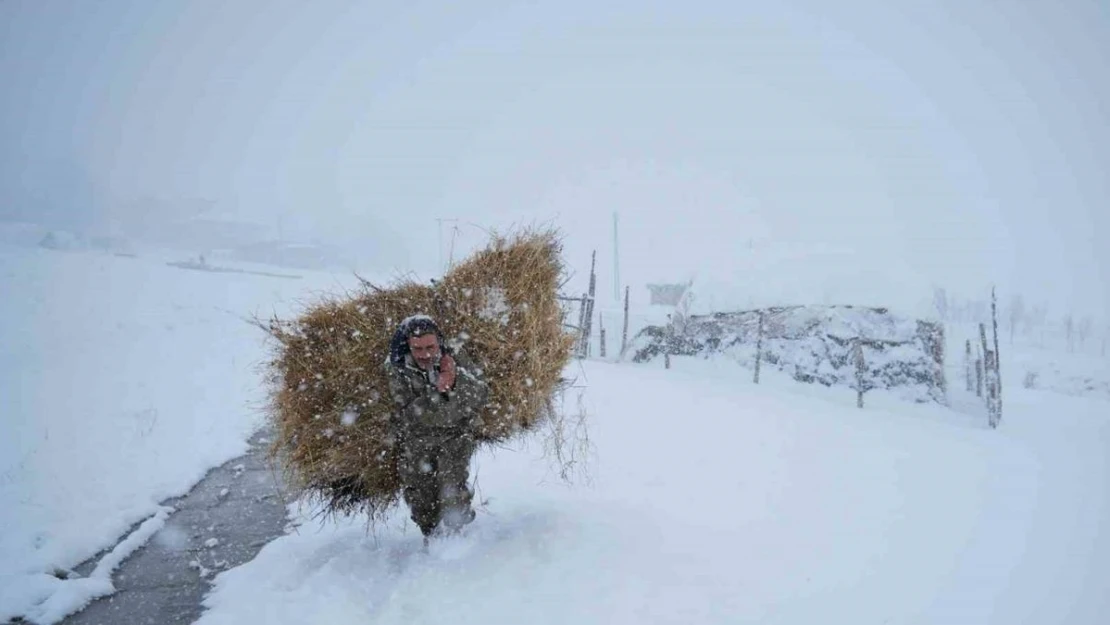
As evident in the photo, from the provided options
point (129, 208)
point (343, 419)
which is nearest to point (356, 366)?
point (343, 419)

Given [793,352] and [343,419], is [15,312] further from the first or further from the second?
[793,352]

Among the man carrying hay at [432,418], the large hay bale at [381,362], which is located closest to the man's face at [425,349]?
the man carrying hay at [432,418]

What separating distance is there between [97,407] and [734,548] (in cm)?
926

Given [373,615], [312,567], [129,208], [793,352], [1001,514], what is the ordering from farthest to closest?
[129,208] → [793,352] → [1001,514] → [312,567] → [373,615]

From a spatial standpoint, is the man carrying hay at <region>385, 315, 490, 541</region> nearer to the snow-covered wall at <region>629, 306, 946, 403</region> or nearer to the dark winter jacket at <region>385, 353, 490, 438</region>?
the dark winter jacket at <region>385, 353, 490, 438</region>

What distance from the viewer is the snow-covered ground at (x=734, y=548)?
3443 mm

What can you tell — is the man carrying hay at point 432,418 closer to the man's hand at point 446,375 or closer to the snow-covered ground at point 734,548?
the man's hand at point 446,375

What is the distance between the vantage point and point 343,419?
12.9 feet

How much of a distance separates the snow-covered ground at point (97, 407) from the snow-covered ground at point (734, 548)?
1.92 metres

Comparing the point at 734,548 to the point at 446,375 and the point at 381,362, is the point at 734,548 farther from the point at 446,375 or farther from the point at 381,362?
the point at 381,362

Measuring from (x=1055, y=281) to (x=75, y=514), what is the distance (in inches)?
5167

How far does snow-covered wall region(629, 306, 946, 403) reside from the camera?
12.6m

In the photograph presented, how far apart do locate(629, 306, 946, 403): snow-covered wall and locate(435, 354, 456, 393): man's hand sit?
11432 mm

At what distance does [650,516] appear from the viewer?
15.9 feet
